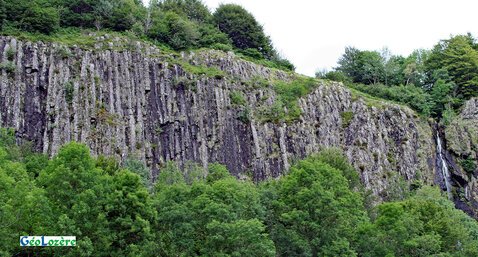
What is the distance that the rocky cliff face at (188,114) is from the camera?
1916 inches

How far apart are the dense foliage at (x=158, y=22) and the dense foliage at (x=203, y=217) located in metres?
22.2

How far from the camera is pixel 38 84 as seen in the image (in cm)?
4950

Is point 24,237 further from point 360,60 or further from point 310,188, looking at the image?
point 360,60

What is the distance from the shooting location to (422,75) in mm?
81312

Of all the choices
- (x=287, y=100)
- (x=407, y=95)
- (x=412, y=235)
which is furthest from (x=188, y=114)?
(x=407, y=95)

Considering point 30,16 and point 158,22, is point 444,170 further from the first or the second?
point 30,16

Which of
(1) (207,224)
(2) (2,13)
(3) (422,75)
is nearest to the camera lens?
(1) (207,224)

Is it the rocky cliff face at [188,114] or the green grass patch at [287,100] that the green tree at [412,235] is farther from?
the green grass patch at [287,100]

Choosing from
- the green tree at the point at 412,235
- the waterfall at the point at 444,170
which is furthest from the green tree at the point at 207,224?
the waterfall at the point at 444,170

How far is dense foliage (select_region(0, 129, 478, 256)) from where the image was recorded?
1165 inches

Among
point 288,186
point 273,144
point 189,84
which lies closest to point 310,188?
point 288,186

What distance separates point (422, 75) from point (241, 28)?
89.5 feet

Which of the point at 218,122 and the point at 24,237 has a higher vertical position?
the point at 218,122

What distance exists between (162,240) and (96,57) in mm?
27126
